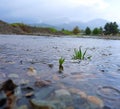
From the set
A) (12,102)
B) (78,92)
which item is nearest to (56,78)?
(78,92)

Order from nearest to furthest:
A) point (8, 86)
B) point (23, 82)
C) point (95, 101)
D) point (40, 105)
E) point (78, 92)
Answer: point (40, 105) < point (95, 101) < point (8, 86) < point (78, 92) < point (23, 82)

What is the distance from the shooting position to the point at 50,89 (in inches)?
215

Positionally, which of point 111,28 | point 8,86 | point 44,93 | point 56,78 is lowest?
point 111,28

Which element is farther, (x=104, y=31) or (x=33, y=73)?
(x=104, y=31)

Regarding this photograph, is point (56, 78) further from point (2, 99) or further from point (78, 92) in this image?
point (2, 99)

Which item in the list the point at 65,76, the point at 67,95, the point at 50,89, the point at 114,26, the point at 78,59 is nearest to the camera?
the point at 67,95

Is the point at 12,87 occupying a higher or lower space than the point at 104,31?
higher

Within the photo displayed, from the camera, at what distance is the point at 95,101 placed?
16.2 feet

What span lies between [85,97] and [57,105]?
0.83 metres

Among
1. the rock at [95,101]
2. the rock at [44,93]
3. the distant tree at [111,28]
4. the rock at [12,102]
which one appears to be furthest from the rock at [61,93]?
the distant tree at [111,28]

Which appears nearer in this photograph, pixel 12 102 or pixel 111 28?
pixel 12 102

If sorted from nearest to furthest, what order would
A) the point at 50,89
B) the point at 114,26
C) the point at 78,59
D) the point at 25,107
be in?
the point at 25,107 < the point at 50,89 < the point at 78,59 < the point at 114,26

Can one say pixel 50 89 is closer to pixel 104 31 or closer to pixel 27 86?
pixel 27 86

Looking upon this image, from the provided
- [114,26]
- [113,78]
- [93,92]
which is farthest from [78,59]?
[114,26]
